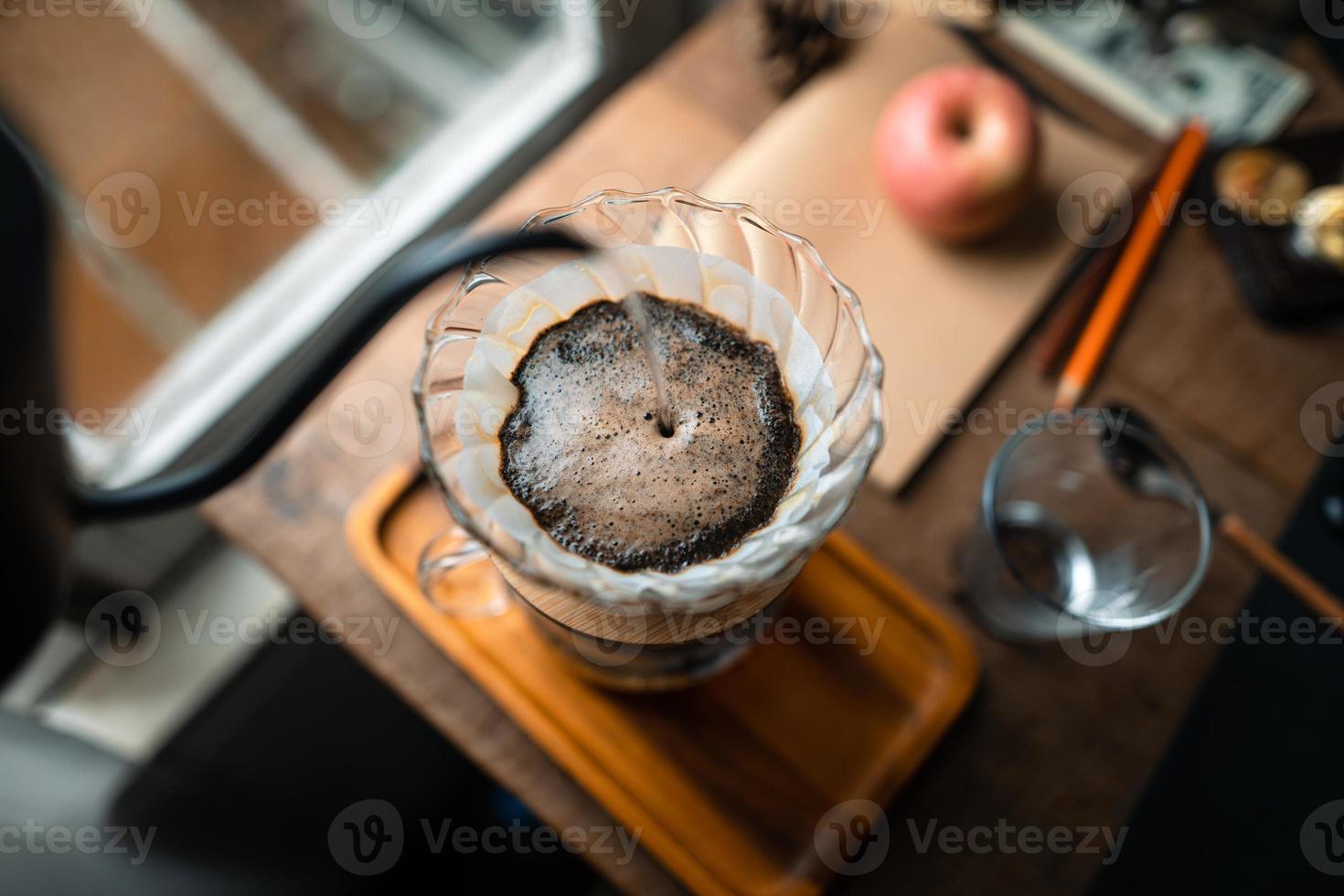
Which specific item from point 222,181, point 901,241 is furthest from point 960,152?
point 222,181

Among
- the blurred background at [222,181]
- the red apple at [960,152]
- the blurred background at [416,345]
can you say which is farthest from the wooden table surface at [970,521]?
the blurred background at [222,181]

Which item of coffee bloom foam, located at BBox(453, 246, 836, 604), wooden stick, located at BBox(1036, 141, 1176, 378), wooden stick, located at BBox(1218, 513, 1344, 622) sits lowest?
wooden stick, located at BBox(1218, 513, 1344, 622)

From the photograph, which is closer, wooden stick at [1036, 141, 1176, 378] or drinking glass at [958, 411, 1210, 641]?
drinking glass at [958, 411, 1210, 641]

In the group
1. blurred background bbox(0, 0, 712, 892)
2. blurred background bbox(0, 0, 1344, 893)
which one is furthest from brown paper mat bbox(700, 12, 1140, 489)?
blurred background bbox(0, 0, 712, 892)

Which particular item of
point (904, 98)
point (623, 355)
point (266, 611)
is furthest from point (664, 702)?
point (266, 611)

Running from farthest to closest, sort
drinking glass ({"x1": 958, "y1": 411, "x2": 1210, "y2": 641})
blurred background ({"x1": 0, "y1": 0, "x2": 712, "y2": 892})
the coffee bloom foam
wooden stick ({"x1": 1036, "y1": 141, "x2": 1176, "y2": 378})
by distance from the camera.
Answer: blurred background ({"x1": 0, "y1": 0, "x2": 712, "y2": 892}) → wooden stick ({"x1": 1036, "y1": 141, "x2": 1176, "y2": 378}) → drinking glass ({"x1": 958, "y1": 411, "x2": 1210, "y2": 641}) → the coffee bloom foam

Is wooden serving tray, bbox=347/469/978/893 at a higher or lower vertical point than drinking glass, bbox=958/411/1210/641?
lower

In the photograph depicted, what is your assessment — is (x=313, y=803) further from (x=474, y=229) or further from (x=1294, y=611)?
(x=1294, y=611)

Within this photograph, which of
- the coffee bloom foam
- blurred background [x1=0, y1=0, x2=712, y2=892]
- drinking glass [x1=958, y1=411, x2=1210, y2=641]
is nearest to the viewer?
the coffee bloom foam

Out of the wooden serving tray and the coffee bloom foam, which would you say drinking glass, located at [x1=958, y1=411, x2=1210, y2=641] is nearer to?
the wooden serving tray
